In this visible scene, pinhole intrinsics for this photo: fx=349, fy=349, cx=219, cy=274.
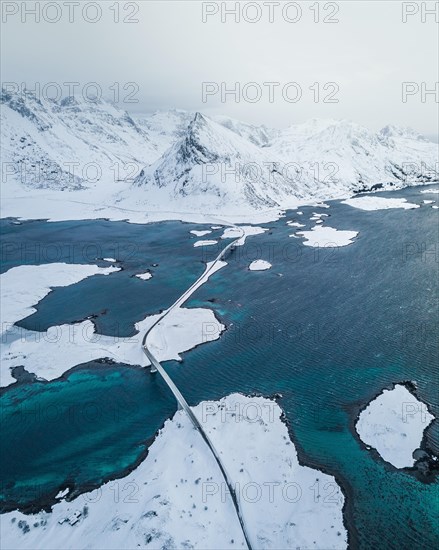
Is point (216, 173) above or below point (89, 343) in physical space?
above

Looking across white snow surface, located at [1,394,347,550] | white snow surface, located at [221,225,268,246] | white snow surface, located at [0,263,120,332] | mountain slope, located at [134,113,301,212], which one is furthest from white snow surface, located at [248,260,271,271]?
mountain slope, located at [134,113,301,212]

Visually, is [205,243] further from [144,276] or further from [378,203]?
[378,203]

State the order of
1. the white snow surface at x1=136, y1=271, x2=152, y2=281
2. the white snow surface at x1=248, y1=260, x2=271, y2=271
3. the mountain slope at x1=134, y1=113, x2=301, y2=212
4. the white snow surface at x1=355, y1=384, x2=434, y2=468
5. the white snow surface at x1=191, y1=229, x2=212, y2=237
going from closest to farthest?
the white snow surface at x1=355, y1=384, x2=434, y2=468
the white snow surface at x1=136, y1=271, x2=152, y2=281
the white snow surface at x1=248, y1=260, x2=271, y2=271
the white snow surface at x1=191, y1=229, x2=212, y2=237
the mountain slope at x1=134, y1=113, x2=301, y2=212

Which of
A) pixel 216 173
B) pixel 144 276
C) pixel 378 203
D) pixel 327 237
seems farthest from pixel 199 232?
pixel 378 203

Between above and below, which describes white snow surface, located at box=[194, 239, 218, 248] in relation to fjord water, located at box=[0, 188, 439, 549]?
above

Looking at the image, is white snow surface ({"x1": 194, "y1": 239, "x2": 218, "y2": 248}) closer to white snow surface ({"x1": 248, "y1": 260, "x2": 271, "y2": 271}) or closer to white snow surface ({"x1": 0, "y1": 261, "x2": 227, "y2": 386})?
white snow surface ({"x1": 248, "y1": 260, "x2": 271, "y2": 271})

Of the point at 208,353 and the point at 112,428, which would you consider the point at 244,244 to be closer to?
the point at 208,353

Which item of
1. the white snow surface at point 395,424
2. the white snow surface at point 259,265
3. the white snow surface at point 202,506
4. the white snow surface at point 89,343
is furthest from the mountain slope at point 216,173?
the white snow surface at point 202,506
